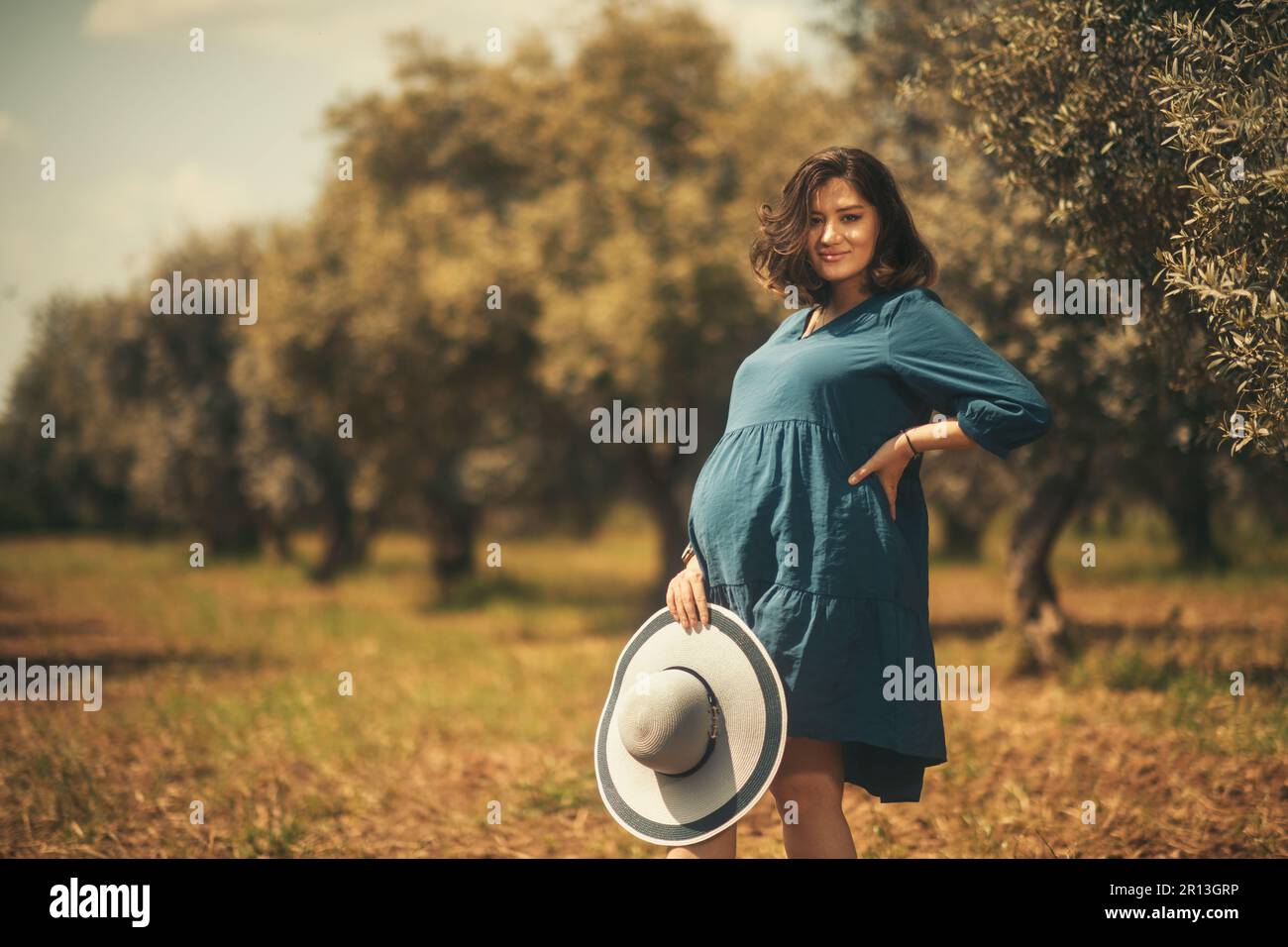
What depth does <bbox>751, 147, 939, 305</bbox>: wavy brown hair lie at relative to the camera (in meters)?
3.41

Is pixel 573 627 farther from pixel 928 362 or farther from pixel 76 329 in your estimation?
pixel 76 329

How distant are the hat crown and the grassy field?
8.46ft

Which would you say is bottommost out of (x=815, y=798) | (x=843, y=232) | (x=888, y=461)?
(x=815, y=798)

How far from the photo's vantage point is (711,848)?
3.27 meters

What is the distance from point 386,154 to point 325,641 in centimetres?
798

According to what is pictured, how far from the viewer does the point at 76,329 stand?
96.3ft

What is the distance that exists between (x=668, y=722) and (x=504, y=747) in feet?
17.9

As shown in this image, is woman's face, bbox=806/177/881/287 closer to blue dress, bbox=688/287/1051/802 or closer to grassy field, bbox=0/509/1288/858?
blue dress, bbox=688/287/1051/802

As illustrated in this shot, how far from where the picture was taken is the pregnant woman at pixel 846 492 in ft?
10.4

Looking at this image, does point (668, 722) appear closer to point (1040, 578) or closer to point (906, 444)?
point (906, 444)
